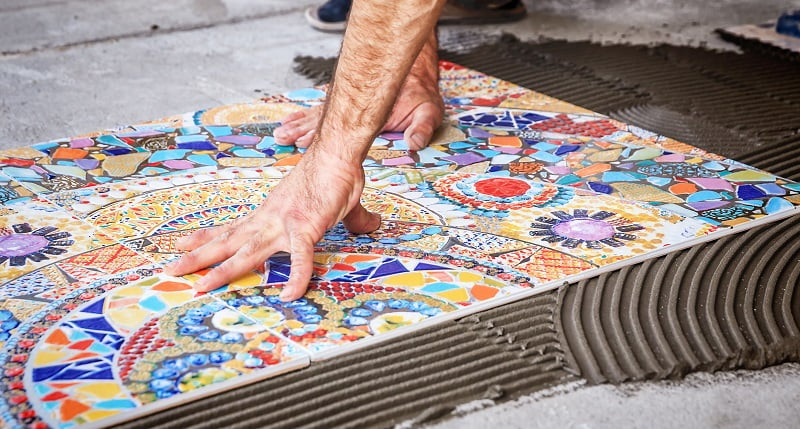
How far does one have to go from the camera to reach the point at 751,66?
10.5 ft

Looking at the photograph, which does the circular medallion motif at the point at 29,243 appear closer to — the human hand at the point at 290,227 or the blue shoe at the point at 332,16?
the human hand at the point at 290,227

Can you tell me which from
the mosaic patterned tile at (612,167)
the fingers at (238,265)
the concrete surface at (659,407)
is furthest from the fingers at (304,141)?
the concrete surface at (659,407)

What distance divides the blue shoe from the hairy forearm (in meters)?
1.75

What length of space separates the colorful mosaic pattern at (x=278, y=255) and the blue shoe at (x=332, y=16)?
2.67ft

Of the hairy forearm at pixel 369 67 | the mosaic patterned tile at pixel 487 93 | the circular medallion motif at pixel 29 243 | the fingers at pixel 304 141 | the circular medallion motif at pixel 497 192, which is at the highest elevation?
the hairy forearm at pixel 369 67

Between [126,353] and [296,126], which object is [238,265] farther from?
[296,126]

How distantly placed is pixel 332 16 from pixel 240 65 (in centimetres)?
53

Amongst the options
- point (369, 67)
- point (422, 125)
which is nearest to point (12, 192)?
point (369, 67)

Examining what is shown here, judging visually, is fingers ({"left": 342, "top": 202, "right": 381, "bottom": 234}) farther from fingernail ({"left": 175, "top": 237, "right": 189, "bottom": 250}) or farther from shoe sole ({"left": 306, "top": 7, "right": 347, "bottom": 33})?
shoe sole ({"left": 306, "top": 7, "right": 347, "bottom": 33})

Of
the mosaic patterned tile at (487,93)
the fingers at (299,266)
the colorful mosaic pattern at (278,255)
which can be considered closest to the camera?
the colorful mosaic pattern at (278,255)

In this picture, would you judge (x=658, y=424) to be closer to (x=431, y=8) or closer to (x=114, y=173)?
(x=431, y=8)

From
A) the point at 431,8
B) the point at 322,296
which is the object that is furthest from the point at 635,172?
the point at 322,296

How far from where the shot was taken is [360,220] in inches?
75.5

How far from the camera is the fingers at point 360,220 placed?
74.7 inches
